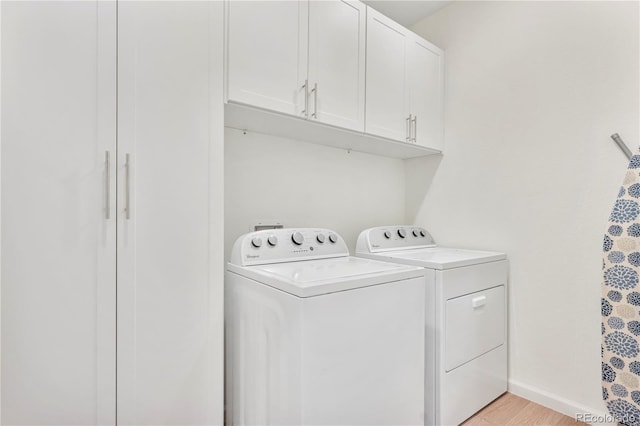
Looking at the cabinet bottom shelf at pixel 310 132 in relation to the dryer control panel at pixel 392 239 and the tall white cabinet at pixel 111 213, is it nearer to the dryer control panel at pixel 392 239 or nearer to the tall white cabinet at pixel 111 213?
the tall white cabinet at pixel 111 213

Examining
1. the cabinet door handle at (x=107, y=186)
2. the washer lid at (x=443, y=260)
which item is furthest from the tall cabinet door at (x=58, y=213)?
the washer lid at (x=443, y=260)

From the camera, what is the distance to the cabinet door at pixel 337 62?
1.63 m

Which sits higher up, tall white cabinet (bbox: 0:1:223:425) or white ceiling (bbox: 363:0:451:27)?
white ceiling (bbox: 363:0:451:27)

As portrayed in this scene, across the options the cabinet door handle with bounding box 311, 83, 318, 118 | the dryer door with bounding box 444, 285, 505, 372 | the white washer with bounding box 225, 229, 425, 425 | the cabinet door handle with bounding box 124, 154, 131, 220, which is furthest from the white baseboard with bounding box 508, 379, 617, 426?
the cabinet door handle with bounding box 124, 154, 131, 220

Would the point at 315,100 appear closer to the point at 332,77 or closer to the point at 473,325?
the point at 332,77

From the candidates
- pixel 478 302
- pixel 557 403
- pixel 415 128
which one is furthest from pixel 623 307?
pixel 415 128

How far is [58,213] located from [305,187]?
1266 millimetres

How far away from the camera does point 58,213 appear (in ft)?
3.37

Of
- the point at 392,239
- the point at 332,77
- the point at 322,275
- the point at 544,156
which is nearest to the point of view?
the point at 322,275

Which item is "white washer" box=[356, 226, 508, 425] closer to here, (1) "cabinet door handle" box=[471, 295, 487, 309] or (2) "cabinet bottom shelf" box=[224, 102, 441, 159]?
(1) "cabinet door handle" box=[471, 295, 487, 309]

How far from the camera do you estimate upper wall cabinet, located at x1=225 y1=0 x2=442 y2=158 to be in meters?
1.42

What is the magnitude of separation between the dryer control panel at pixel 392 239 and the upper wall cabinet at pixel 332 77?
1.83 ft

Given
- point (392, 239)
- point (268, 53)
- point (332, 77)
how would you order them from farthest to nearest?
point (392, 239)
point (332, 77)
point (268, 53)

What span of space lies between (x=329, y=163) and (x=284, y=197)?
42cm
